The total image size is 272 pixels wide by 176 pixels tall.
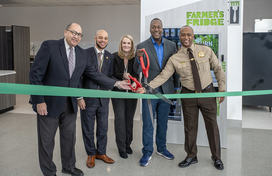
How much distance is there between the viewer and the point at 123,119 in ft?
10.3

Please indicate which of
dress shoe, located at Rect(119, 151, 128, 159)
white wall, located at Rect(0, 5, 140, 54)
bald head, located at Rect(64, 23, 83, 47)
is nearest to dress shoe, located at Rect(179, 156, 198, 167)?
dress shoe, located at Rect(119, 151, 128, 159)

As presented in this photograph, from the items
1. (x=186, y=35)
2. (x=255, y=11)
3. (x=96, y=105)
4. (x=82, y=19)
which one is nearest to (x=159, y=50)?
(x=186, y=35)

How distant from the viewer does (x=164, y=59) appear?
3020mm

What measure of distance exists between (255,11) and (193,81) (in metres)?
6.59

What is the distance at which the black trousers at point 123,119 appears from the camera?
10.2 ft

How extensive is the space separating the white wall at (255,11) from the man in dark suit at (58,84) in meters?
7.07

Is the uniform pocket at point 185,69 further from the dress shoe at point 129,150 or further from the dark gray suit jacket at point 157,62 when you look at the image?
the dress shoe at point 129,150

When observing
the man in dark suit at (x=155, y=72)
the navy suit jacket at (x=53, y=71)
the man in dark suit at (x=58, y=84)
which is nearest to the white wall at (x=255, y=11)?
the man in dark suit at (x=155, y=72)

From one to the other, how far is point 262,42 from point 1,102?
5553 millimetres

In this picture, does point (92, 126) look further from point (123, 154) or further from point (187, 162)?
point (187, 162)

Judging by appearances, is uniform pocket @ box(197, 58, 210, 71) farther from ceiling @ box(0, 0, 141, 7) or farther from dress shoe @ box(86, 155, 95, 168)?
ceiling @ box(0, 0, 141, 7)

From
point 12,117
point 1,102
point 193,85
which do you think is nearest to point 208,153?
point 193,85

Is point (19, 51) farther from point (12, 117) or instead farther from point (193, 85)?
point (193, 85)

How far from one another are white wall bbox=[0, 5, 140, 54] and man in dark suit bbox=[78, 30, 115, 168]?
7.04 m
